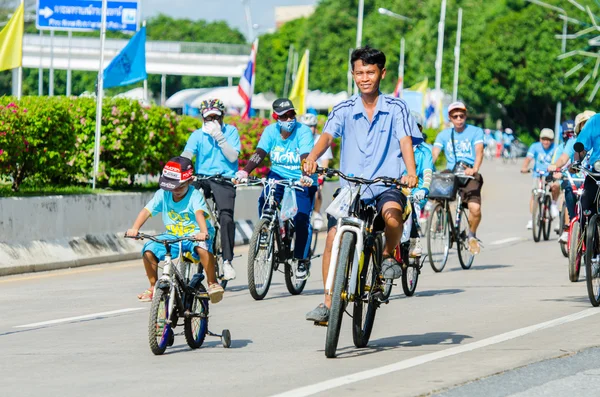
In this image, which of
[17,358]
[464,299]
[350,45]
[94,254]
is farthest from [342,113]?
[350,45]

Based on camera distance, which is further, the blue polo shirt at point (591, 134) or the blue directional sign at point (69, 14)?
the blue directional sign at point (69, 14)

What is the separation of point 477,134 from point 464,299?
4.06m

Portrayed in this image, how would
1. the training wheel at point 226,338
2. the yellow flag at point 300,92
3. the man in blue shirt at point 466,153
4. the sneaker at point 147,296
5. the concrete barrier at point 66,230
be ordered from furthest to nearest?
the yellow flag at point 300,92 < the man in blue shirt at point 466,153 < the concrete barrier at point 66,230 < the sneaker at point 147,296 < the training wheel at point 226,338

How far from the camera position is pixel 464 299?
39.3 feet

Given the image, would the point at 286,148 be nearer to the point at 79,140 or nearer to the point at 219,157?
the point at 219,157

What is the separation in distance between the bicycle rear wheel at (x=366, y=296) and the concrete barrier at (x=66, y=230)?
717 centimetres

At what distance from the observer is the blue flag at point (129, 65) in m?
19.5

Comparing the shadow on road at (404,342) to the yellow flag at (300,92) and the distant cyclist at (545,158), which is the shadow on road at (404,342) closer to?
the distant cyclist at (545,158)

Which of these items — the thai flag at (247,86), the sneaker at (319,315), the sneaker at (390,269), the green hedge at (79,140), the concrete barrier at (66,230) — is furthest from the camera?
the thai flag at (247,86)

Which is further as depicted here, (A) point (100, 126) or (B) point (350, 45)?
(B) point (350, 45)

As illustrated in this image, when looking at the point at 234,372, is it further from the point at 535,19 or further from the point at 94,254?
the point at 535,19

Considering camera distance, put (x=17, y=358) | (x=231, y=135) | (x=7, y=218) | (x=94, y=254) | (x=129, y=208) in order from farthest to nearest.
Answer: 1. (x=129, y=208)
2. (x=94, y=254)
3. (x=7, y=218)
4. (x=231, y=135)
5. (x=17, y=358)

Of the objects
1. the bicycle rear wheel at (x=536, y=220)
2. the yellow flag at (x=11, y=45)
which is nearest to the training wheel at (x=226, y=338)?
the yellow flag at (x=11, y=45)

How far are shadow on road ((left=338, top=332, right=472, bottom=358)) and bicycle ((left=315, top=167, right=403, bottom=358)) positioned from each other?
0.09 m
